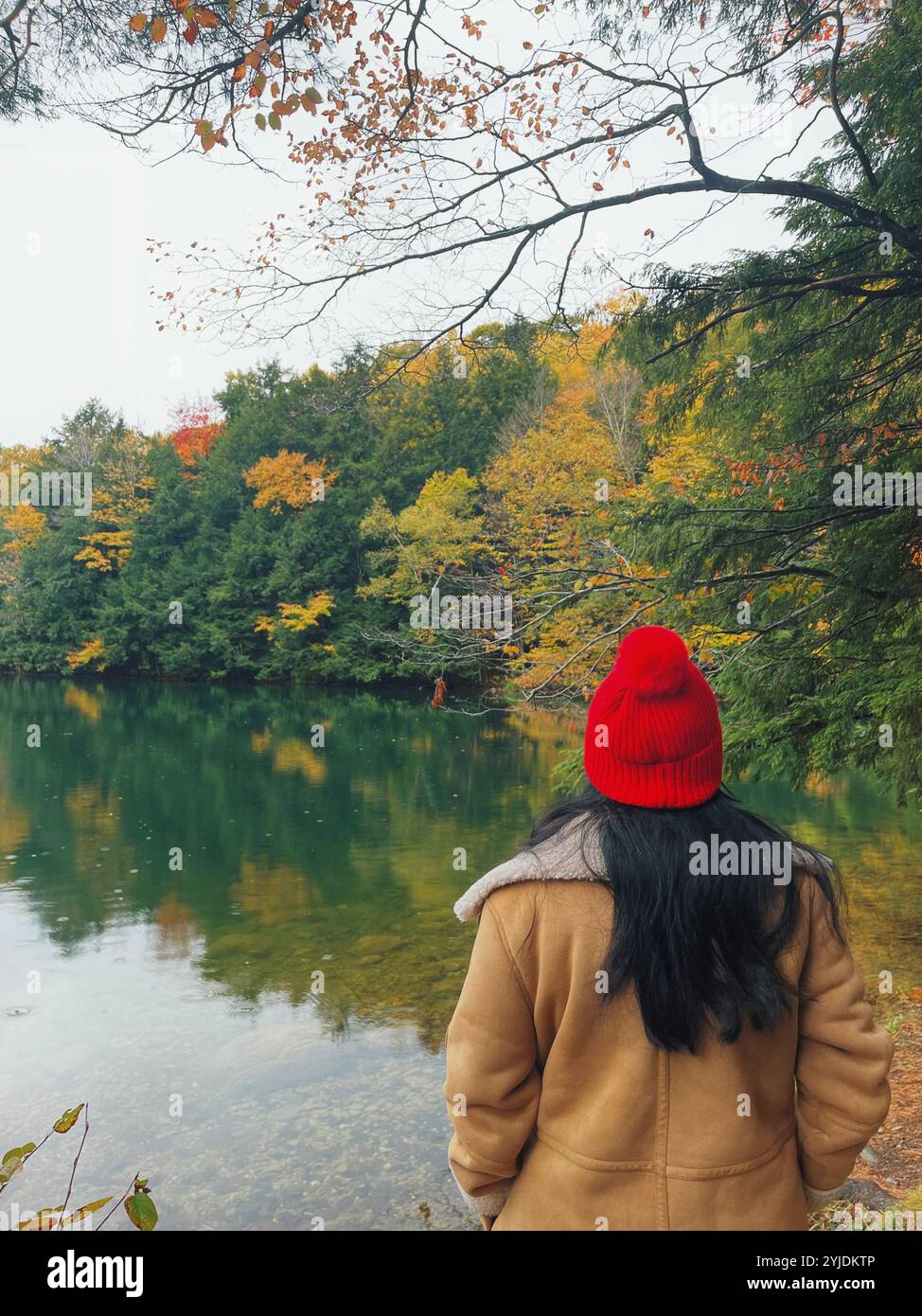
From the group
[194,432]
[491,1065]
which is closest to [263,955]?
[491,1065]

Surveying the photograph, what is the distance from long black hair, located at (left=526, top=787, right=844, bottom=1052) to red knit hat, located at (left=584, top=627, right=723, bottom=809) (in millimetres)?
27

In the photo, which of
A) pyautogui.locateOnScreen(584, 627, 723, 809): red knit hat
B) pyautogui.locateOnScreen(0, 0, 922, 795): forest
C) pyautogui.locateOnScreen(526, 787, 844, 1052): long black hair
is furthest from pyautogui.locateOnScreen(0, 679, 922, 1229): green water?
pyautogui.locateOnScreen(584, 627, 723, 809): red knit hat

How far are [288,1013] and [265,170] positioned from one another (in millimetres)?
4953

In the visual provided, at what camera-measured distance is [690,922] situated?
4.08 ft

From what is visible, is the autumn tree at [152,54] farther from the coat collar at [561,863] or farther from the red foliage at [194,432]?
the red foliage at [194,432]

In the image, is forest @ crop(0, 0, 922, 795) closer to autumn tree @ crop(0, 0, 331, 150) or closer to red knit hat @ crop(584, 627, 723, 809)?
autumn tree @ crop(0, 0, 331, 150)

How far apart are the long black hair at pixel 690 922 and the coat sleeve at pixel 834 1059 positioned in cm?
4

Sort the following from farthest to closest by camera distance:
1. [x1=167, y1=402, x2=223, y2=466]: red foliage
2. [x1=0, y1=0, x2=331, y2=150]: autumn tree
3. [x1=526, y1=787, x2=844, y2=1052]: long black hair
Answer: [x1=167, y1=402, x2=223, y2=466]: red foliage → [x1=0, y1=0, x2=331, y2=150]: autumn tree → [x1=526, y1=787, x2=844, y2=1052]: long black hair

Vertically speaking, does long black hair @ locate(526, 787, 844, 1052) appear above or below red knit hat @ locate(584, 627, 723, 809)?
below

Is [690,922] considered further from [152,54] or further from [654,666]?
[152,54]

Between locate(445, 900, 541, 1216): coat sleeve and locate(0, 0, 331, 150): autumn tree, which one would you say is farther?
locate(0, 0, 331, 150): autumn tree

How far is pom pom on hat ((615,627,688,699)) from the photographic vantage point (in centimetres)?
129

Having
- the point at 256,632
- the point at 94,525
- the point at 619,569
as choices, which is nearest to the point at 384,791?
the point at 619,569

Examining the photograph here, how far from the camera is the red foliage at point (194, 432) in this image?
3180cm
